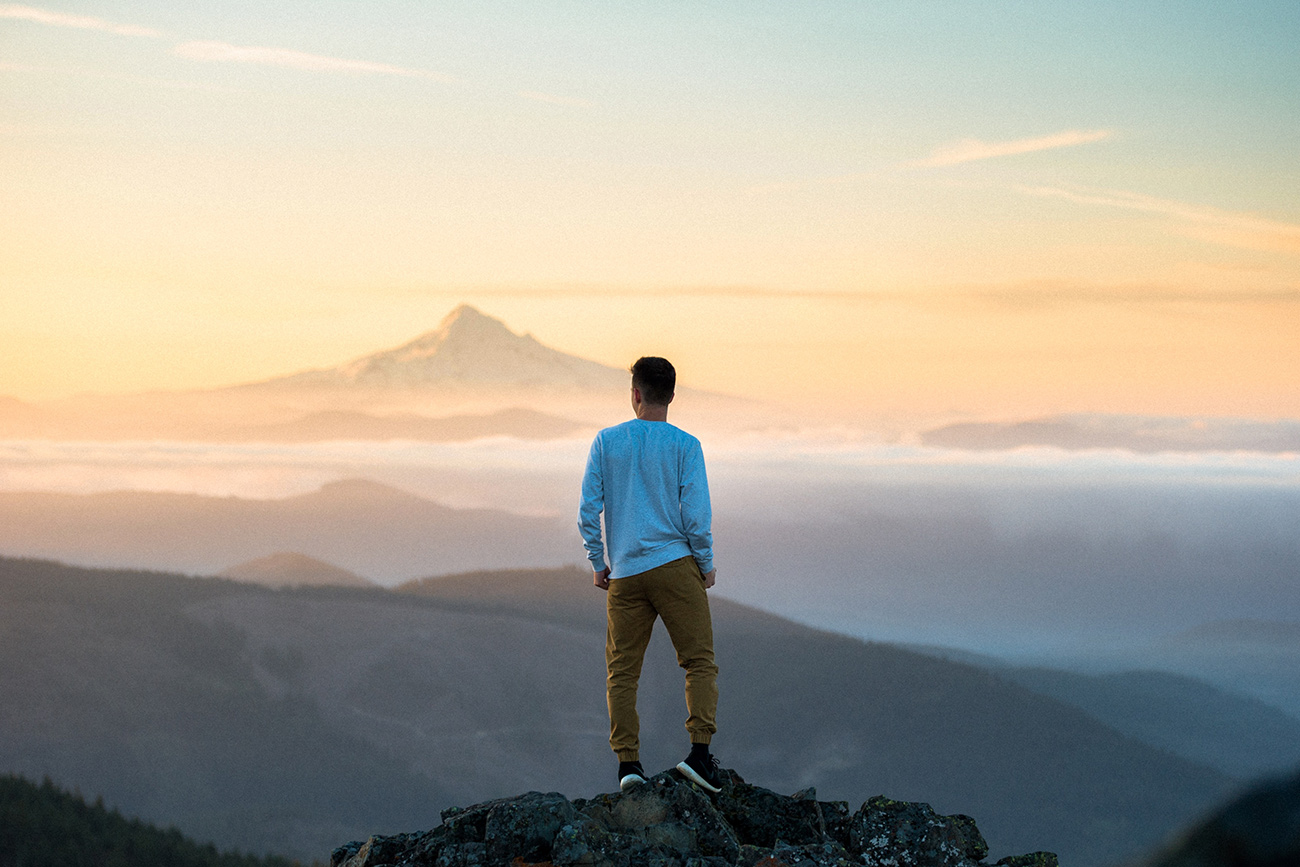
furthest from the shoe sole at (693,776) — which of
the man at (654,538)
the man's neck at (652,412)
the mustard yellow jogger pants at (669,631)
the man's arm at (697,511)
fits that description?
the man's neck at (652,412)

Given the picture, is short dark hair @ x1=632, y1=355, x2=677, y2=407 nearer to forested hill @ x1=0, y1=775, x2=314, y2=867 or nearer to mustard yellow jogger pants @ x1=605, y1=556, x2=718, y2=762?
mustard yellow jogger pants @ x1=605, y1=556, x2=718, y2=762

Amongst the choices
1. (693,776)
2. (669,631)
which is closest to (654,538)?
(669,631)

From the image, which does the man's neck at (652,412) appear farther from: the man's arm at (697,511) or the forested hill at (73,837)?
the forested hill at (73,837)

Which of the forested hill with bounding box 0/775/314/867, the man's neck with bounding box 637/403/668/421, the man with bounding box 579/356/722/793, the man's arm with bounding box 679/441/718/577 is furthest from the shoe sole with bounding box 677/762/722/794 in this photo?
the forested hill with bounding box 0/775/314/867

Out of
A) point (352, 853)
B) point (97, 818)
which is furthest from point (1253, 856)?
point (97, 818)

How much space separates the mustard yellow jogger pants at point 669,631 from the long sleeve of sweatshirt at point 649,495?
14cm

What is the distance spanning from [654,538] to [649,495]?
0.38m

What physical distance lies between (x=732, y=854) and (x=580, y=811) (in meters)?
1.24

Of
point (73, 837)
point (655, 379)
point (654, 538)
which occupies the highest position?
point (655, 379)

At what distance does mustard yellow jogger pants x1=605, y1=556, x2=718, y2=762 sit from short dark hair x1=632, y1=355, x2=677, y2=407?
1431 mm

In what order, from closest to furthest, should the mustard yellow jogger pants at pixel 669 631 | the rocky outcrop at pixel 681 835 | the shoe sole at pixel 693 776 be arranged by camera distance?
the rocky outcrop at pixel 681 835
the mustard yellow jogger pants at pixel 669 631
the shoe sole at pixel 693 776

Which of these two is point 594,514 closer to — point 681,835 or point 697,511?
point 697,511

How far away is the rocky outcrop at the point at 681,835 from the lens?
8289 mm

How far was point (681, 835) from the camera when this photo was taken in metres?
8.65
